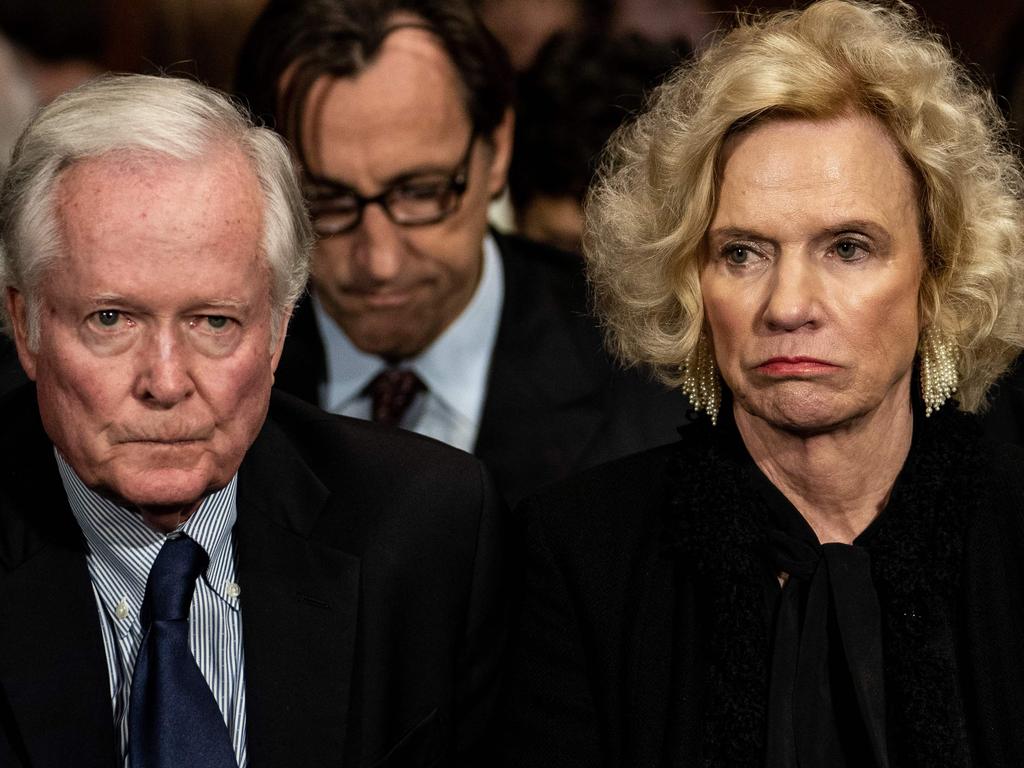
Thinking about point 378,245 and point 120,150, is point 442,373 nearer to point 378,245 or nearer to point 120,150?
point 378,245

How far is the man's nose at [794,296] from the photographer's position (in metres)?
2.72

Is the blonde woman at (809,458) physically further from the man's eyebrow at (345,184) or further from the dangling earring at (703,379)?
the man's eyebrow at (345,184)

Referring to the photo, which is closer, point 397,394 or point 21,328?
point 21,328

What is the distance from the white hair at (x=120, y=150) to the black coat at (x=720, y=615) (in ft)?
2.43

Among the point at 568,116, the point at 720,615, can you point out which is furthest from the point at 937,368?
the point at 568,116

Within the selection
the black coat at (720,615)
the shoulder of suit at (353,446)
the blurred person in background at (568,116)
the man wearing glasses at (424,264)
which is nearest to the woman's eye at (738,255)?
the black coat at (720,615)

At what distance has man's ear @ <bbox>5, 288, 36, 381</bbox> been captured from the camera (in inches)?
104

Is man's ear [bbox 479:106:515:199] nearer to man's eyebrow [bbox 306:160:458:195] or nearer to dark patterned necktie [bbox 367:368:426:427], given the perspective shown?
man's eyebrow [bbox 306:160:458:195]

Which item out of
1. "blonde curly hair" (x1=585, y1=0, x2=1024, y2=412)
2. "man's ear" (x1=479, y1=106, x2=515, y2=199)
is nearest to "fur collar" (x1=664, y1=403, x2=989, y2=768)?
"blonde curly hair" (x1=585, y1=0, x2=1024, y2=412)

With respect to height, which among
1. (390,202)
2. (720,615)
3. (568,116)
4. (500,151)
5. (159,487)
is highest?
(568,116)

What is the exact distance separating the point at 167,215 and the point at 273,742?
0.87 meters

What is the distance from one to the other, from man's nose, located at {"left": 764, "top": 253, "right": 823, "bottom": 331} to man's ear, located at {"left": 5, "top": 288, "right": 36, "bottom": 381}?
1226 mm

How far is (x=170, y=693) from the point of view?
2.59m

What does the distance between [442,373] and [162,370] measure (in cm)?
160
